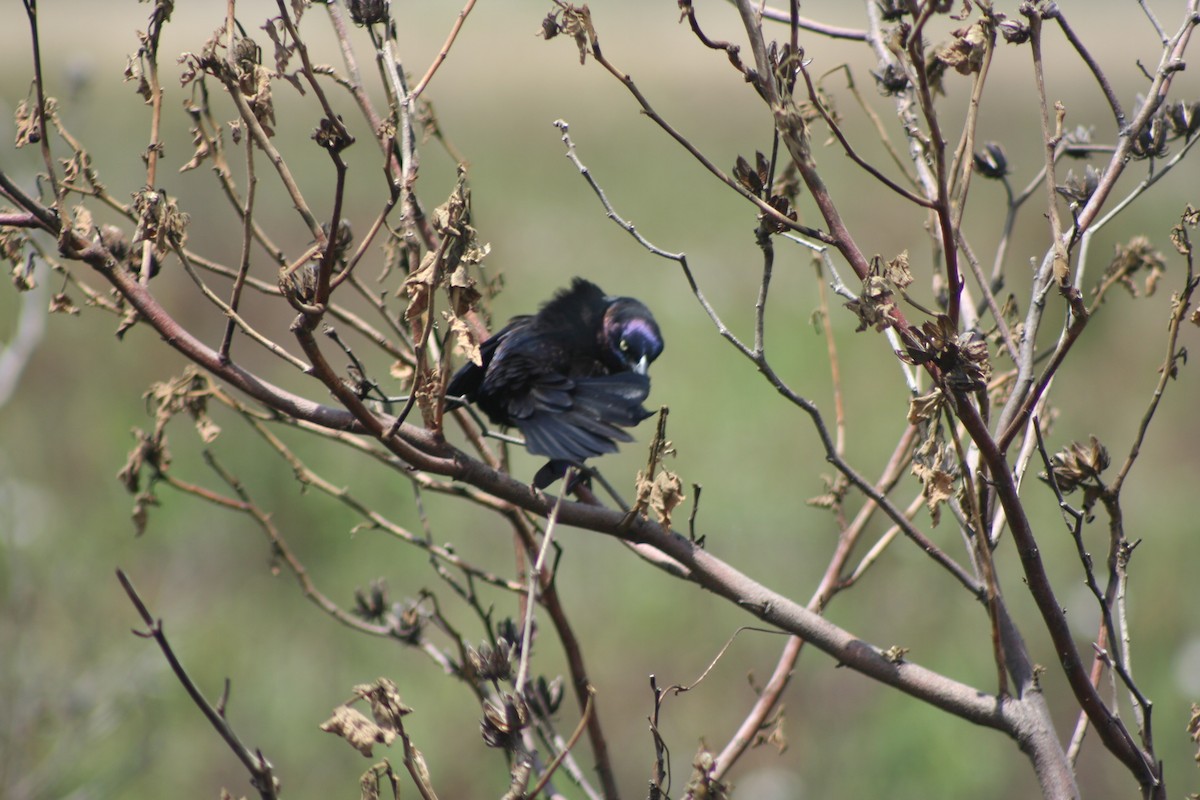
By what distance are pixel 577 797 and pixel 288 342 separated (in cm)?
441

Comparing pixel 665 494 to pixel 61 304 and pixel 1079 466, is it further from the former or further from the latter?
pixel 61 304

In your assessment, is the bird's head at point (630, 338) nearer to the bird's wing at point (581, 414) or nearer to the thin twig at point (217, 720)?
the bird's wing at point (581, 414)

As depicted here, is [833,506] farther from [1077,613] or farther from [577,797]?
[1077,613]

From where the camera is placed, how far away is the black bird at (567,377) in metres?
2.78

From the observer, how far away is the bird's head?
3.83 metres

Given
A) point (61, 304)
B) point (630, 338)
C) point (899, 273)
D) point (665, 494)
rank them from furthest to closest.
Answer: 1. point (630, 338)
2. point (61, 304)
3. point (665, 494)
4. point (899, 273)

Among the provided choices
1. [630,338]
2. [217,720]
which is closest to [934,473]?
[217,720]

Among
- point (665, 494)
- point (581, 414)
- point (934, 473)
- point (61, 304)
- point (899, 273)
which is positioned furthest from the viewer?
point (581, 414)

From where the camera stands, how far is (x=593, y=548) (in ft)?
22.3

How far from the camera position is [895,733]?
208 inches

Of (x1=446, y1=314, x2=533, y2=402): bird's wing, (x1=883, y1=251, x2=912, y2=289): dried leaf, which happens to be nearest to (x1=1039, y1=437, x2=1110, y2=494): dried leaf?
(x1=883, y1=251, x2=912, y2=289): dried leaf

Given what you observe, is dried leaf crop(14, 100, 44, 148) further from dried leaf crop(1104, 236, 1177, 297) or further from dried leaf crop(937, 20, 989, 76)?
dried leaf crop(1104, 236, 1177, 297)

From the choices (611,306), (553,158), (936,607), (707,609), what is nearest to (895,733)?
(936,607)

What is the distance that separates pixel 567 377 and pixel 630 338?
2.34ft
